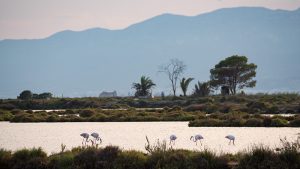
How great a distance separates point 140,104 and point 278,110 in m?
23.5

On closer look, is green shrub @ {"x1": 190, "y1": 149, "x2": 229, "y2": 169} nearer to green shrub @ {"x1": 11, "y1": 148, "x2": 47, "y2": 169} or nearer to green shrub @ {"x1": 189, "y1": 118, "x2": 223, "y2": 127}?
green shrub @ {"x1": 11, "y1": 148, "x2": 47, "y2": 169}

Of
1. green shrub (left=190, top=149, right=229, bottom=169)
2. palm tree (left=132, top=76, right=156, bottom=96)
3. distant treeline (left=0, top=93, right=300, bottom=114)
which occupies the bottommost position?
green shrub (left=190, top=149, right=229, bottom=169)

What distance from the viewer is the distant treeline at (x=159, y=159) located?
39.1 ft

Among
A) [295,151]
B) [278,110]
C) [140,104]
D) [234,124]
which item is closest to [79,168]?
[295,151]

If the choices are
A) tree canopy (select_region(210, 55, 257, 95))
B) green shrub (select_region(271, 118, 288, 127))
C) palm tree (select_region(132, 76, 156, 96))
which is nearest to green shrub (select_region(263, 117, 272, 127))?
green shrub (select_region(271, 118, 288, 127))

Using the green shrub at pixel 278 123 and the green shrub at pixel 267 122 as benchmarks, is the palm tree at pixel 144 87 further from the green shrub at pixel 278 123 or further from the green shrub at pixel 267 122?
the green shrub at pixel 278 123

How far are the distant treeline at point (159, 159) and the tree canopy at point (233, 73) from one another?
57.7 m

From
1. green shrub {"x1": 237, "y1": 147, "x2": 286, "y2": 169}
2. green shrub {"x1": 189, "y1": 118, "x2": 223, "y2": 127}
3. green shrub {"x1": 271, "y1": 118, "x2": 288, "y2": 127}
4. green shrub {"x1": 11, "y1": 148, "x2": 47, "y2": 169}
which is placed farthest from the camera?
green shrub {"x1": 189, "y1": 118, "x2": 223, "y2": 127}

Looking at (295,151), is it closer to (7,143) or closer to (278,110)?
(7,143)

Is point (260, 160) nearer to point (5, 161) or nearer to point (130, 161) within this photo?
point (130, 161)

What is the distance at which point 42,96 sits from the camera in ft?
278

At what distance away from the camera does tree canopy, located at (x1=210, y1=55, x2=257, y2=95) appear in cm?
7056

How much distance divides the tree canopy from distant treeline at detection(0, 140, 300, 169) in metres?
57.7

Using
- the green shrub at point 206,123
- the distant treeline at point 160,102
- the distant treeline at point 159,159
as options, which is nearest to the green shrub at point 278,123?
the green shrub at point 206,123
